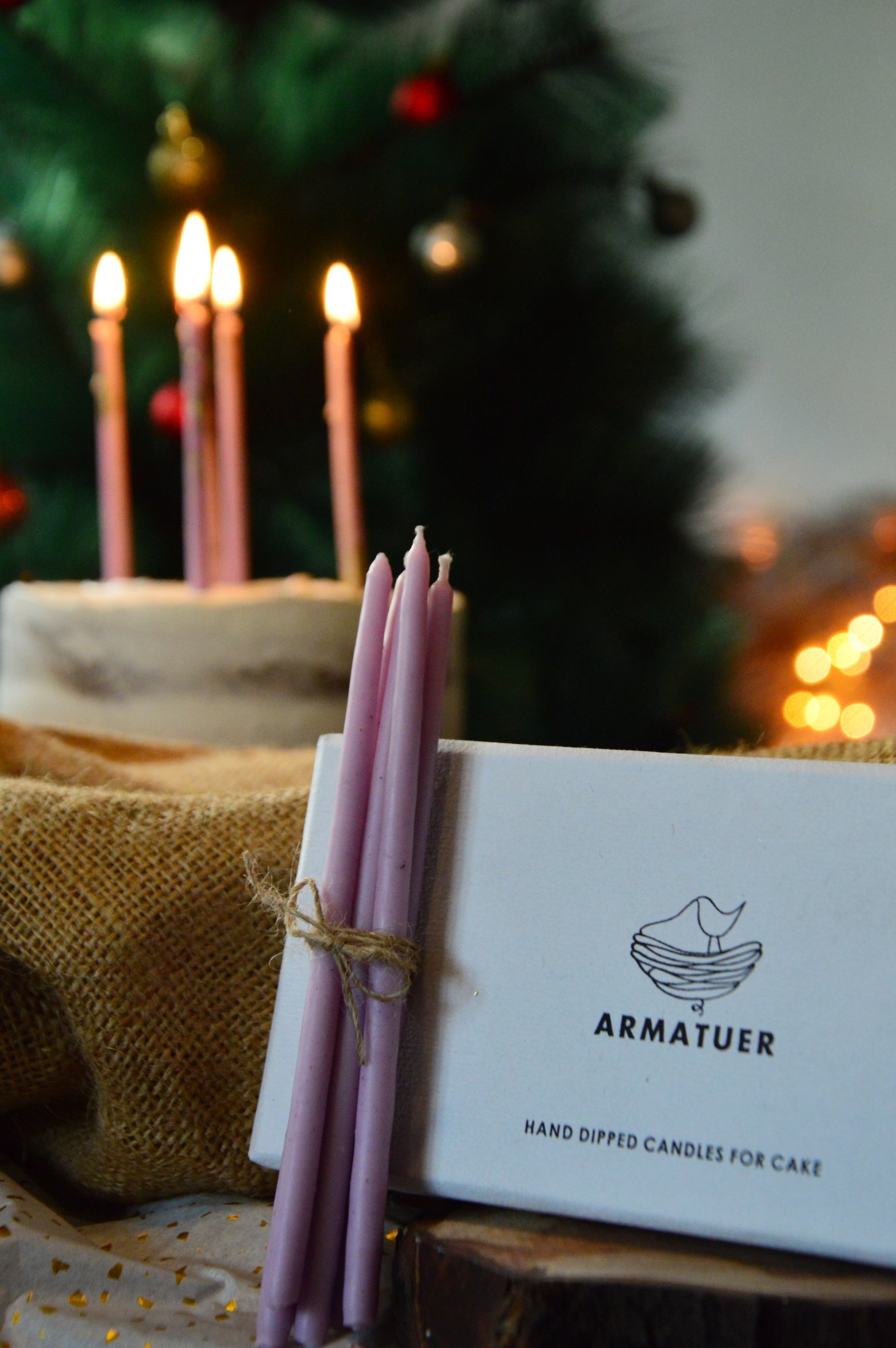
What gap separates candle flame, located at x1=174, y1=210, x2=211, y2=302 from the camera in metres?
0.53

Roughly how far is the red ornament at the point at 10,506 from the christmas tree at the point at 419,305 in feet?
0.06

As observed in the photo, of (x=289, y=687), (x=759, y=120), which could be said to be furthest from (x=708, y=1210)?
(x=759, y=120)

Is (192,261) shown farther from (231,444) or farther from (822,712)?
(822,712)

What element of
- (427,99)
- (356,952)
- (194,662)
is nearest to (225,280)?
(194,662)

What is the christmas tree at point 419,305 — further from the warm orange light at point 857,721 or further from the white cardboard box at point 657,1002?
the white cardboard box at point 657,1002

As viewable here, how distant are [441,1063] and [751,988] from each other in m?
0.08

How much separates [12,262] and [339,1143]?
0.78 meters

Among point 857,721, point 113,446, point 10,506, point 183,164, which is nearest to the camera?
point 113,446

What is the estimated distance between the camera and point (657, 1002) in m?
0.26

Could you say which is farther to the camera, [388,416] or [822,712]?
[822,712]

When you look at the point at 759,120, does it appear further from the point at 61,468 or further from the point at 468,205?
the point at 61,468

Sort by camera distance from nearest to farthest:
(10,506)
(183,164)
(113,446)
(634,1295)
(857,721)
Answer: (634,1295)
(113,446)
(183,164)
(10,506)
(857,721)

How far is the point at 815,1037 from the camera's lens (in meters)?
0.25

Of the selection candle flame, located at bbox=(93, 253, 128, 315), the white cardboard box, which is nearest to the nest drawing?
the white cardboard box
